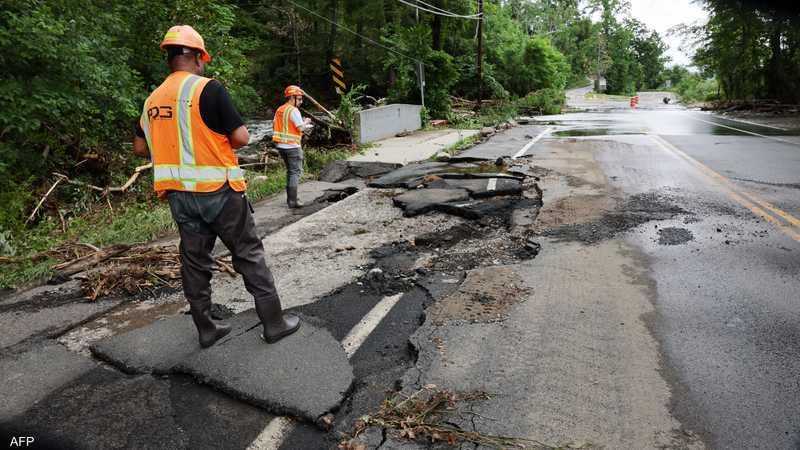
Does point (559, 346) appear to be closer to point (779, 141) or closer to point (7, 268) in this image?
point (7, 268)

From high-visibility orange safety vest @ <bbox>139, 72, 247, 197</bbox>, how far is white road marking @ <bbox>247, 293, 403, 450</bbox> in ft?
4.31

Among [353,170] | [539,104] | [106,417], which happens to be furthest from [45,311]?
[539,104]

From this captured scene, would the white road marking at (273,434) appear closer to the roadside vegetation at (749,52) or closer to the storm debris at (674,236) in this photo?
the storm debris at (674,236)

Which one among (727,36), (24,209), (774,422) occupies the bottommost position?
(774,422)

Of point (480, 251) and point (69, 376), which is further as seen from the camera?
point (480, 251)

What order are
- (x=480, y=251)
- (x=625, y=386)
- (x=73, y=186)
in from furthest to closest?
(x=73, y=186) → (x=480, y=251) → (x=625, y=386)

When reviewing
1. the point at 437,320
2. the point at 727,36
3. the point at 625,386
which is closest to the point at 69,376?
the point at 437,320

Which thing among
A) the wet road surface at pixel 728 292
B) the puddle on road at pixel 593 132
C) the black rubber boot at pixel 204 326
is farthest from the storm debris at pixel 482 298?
the puddle on road at pixel 593 132

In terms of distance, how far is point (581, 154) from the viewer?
1194 centimetres

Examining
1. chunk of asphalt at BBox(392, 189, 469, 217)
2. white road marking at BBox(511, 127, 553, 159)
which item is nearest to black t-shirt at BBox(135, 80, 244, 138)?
chunk of asphalt at BBox(392, 189, 469, 217)

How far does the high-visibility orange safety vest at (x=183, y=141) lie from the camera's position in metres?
3.12

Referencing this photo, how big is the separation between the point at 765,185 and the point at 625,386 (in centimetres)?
673

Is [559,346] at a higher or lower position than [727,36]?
lower

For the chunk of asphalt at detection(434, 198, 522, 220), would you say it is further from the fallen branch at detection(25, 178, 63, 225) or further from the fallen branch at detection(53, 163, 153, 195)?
the fallen branch at detection(25, 178, 63, 225)
